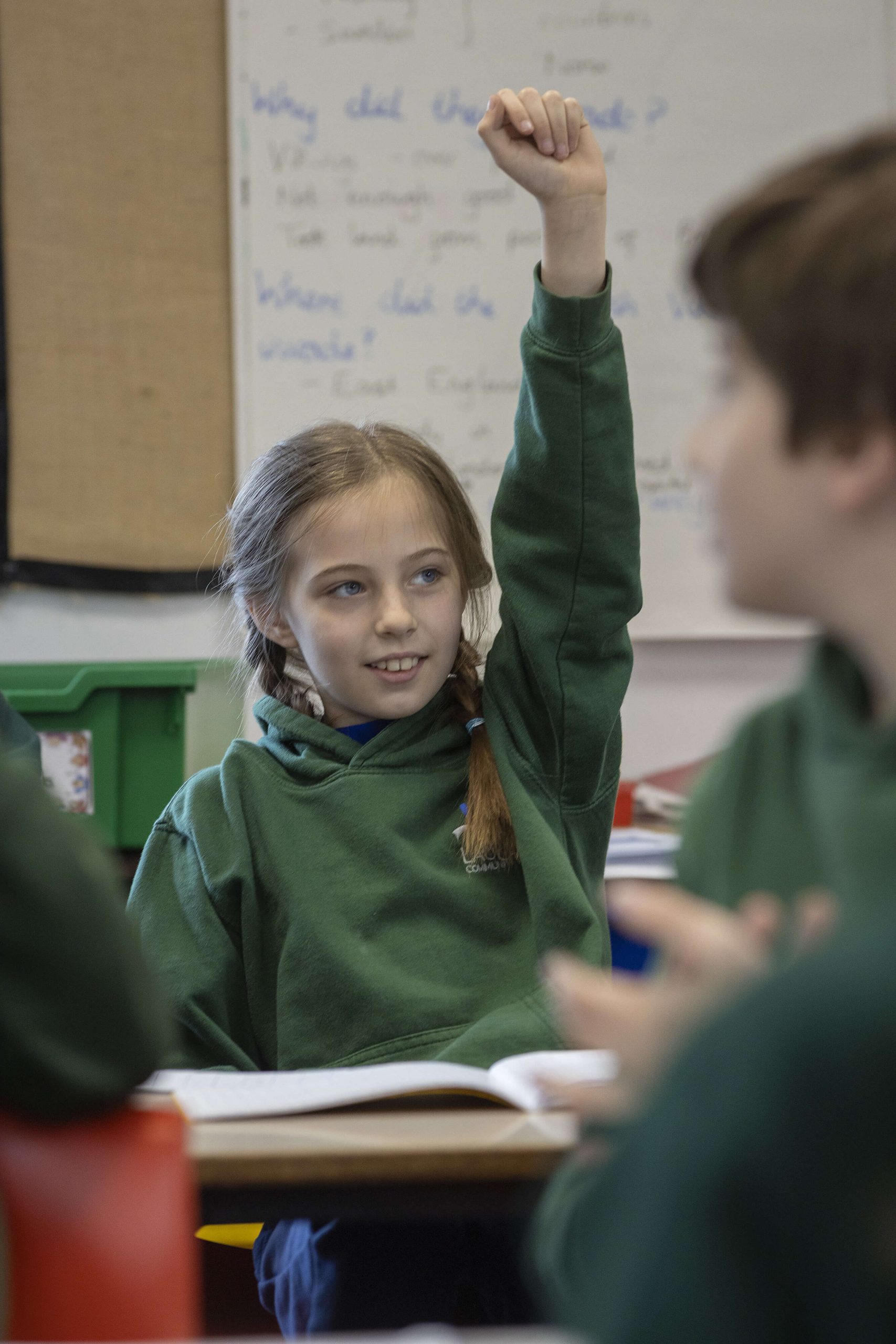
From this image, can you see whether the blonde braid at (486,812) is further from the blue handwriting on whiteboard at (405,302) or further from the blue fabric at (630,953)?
the blue handwriting on whiteboard at (405,302)

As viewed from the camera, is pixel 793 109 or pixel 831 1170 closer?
pixel 831 1170

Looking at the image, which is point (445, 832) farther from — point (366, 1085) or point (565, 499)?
point (366, 1085)

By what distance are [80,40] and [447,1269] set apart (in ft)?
7.49

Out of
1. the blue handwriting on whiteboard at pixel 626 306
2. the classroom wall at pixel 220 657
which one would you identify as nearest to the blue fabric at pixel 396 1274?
the classroom wall at pixel 220 657

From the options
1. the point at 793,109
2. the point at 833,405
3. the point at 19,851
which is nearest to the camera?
the point at 833,405

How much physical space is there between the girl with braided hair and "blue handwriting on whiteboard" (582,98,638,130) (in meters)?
1.53

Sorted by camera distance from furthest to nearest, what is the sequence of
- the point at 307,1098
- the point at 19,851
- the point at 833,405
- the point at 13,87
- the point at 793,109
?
the point at 793,109, the point at 13,87, the point at 307,1098, the point at 19,851, the point at 833,405

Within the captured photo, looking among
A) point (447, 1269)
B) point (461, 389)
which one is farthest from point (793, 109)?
point (447, 1269)

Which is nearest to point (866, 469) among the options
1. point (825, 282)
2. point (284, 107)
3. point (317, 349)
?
point (825, 282)

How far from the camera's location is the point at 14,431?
243 cm

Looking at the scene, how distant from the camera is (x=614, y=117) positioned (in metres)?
2.54

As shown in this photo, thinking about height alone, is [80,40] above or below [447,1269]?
above

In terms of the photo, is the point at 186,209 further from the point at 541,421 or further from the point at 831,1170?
the point at 831,1170

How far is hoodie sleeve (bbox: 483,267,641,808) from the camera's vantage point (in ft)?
3.72
